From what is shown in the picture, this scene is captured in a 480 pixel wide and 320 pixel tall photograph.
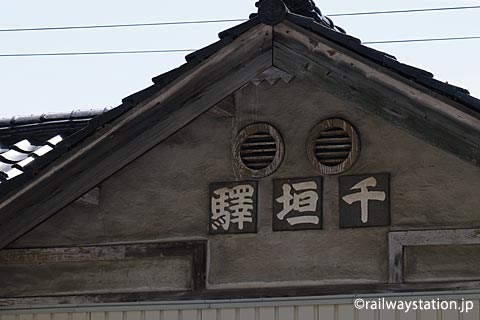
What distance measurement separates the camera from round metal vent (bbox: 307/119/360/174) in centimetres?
1115

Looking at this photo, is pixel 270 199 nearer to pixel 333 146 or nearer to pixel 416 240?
pixel 333 146

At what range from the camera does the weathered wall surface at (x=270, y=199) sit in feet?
35.7

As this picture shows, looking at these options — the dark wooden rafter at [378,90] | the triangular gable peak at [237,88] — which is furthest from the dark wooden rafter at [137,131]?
the dark wooden rafter at [378,90]

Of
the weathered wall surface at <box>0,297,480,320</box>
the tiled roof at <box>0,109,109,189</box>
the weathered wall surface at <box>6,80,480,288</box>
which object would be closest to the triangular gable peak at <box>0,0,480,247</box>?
the weathered wall surface at <box>6,80,480,288</box>

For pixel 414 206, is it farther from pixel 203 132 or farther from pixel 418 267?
pixel 203 132

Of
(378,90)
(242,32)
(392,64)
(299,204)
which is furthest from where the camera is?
(299,204)

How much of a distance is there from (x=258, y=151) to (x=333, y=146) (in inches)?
29.0

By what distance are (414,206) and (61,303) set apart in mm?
3534

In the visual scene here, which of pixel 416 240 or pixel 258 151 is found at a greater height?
pixel 258 151

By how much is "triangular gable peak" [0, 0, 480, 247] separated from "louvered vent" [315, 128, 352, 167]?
1.16ft

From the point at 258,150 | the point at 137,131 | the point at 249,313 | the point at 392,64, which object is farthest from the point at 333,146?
the point at 137,131

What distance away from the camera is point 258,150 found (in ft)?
37.7

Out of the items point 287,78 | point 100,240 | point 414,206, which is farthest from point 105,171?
point 414,206

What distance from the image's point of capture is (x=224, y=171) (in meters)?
11.6
